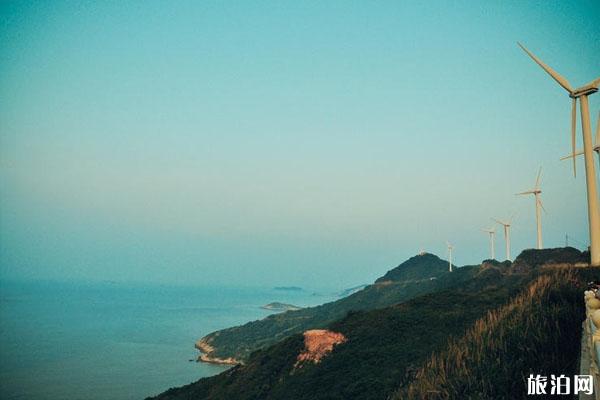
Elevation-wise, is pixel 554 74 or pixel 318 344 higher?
pixel 554 74

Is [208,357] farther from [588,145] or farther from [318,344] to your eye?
[588,145]

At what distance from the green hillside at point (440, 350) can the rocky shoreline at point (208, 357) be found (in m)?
81.7

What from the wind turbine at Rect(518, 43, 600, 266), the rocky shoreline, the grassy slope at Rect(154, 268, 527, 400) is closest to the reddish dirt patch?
the grassy slope at Rect(154, 268, 527, 400)

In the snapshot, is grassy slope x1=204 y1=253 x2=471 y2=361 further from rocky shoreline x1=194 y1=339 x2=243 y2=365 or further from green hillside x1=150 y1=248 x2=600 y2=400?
green hillside x1=150 y1=248 x2=600 y2=400

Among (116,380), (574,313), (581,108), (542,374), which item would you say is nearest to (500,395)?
(542,374)

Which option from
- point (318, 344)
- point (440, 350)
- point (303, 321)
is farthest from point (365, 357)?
point (303, 321)

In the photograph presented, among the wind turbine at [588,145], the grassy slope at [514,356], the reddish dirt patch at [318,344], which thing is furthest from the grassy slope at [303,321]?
the grassy slope at [514,356]

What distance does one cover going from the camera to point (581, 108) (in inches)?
1316

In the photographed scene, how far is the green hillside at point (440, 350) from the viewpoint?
1131cm

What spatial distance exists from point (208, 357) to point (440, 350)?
134849 millimetres

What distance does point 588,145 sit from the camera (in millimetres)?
31641

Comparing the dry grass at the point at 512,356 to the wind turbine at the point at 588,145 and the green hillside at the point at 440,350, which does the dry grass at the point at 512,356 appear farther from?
the wind turbine at the point at 588,145

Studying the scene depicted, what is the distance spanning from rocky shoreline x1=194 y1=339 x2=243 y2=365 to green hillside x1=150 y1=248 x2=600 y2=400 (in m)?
81.7

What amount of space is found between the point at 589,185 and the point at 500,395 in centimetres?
2750
